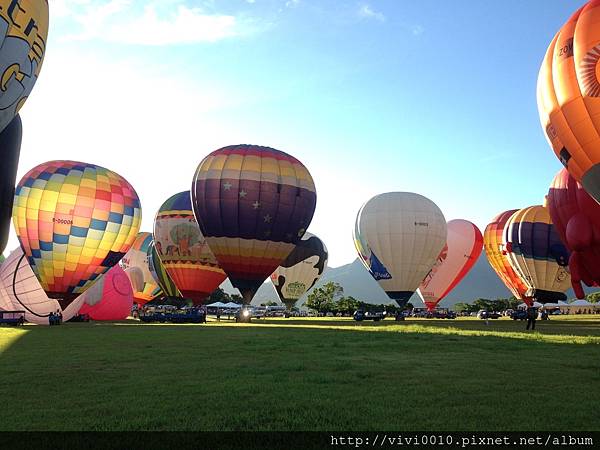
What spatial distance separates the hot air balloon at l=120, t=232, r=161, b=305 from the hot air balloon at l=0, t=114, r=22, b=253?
141ft

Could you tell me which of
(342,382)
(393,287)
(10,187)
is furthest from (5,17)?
(393,287)

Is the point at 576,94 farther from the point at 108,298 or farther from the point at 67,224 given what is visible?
the point at 108,298

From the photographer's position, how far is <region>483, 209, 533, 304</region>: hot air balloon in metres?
44.9

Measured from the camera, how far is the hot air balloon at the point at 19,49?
1237 cm

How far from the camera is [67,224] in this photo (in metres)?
29.2

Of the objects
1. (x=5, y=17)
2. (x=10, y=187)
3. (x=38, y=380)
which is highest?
(x=5, y=17)

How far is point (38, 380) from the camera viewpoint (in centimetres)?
859

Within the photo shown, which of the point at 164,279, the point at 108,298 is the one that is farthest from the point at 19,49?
the point at 164,279

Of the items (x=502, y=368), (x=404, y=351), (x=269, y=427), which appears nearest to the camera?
(x=269, y=427)

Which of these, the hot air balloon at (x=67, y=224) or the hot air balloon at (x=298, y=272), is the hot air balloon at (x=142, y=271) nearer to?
the hot air balloon at (x=298, y=272)

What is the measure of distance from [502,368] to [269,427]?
6005 mm

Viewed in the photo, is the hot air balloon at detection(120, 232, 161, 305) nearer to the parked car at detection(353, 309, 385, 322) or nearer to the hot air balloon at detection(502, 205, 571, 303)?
the parked car at detection(353, 309, 385, 322)

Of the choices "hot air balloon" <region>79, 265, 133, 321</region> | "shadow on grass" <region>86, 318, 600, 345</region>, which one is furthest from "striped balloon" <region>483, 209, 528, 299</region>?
"hot air balloon" <region>79, 265, 133, 321</region>

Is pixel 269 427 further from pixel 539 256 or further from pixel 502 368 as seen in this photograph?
pixel 539 256
